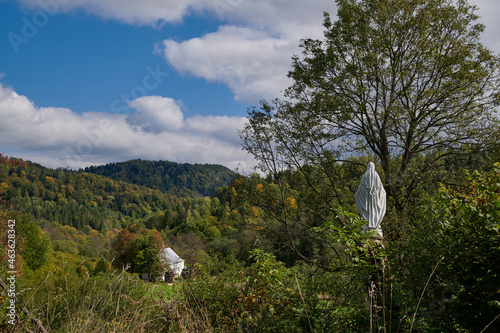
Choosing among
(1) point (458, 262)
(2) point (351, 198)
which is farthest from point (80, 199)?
(1) point (458, 262)

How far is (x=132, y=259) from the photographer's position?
36562mm

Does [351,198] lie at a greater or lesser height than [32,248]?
greater

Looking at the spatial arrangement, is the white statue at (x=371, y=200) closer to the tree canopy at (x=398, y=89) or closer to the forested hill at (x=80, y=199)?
the tree canopy at (x=398, y=89)

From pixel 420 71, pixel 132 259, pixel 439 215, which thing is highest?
pixel 420 71

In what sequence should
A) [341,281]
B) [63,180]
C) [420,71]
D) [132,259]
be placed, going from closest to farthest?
[341,281]
[420,71]
[132,259]
[63,180]

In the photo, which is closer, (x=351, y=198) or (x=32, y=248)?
(x=351, y=198)

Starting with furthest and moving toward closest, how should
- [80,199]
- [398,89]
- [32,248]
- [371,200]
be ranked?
[80,199]
[32,248]
[398,89]
[371,200]

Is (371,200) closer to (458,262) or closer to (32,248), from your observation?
(458,262)

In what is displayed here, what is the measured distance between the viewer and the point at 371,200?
4824 millimetres

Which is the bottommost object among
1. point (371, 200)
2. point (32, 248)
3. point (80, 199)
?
point (32, 248)

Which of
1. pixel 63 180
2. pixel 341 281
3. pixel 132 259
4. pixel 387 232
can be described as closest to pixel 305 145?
pixel 387 232

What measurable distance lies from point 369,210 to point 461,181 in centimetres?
429

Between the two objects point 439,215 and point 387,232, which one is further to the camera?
point 387,232

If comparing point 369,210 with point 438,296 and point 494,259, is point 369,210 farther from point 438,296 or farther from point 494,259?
point 494,259
